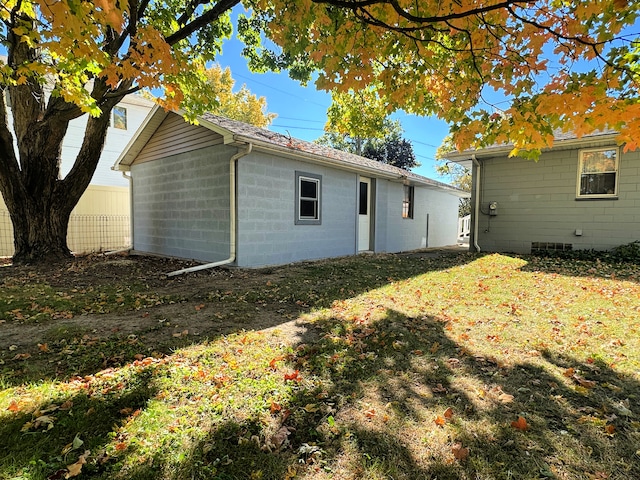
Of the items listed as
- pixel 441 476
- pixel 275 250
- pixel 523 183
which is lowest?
pixel 441 476

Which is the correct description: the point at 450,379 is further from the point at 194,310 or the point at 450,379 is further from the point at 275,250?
the point at 275,250

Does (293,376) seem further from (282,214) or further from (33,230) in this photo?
(33,230)

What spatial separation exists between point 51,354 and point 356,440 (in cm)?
302

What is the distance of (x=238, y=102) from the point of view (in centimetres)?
2897

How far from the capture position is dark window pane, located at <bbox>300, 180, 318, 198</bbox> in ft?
29.7

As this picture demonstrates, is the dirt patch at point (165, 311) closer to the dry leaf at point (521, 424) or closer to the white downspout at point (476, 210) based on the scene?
the dry leaf at point (521, 424)

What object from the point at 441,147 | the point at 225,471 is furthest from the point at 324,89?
the point at 441,147

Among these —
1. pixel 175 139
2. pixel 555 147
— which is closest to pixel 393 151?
pixel 555 147

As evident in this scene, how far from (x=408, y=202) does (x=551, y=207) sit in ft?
16.2

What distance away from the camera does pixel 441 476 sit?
1.76 metres

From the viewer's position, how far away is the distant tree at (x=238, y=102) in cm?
2664

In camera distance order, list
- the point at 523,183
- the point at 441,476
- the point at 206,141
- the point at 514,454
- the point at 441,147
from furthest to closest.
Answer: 1. the point at 441,147
2. the point at 523,183
3. the point at 206,141
4. the point at 514,454
5. the point at 441,476

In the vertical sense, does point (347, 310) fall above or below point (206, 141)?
below

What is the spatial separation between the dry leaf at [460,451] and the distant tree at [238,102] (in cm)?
2877
